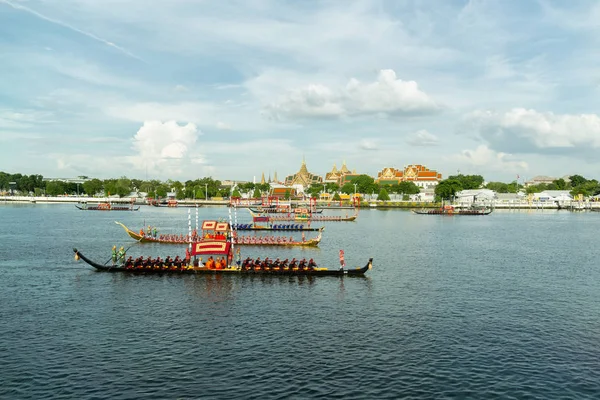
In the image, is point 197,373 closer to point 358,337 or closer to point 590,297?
point 358,337

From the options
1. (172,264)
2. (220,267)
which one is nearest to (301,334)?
(220,267)

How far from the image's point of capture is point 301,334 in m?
31.2

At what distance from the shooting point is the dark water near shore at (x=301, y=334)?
24.0 meters

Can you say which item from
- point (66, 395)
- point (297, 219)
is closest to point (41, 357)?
point (66, 395)

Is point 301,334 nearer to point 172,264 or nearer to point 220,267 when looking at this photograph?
point 220,267

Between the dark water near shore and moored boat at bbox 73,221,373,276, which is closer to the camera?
the dark water near shore

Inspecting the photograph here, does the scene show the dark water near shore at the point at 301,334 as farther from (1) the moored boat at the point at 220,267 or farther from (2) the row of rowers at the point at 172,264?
(2) the row of rowers at the point at 172,264

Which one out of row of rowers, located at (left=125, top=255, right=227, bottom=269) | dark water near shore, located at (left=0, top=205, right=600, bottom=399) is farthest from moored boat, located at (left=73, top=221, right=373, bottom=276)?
dark water near shore, located at (left=0, top=205, right=600, bottom=399)

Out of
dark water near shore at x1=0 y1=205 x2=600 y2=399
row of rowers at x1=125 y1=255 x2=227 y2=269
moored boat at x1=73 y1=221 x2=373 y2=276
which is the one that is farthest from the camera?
row of rowers at x1=125 y1=255 x2=227 y2=269

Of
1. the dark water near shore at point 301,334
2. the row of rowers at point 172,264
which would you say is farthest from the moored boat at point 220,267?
the dark water near shore at point 301,334

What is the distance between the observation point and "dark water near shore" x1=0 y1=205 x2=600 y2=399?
24000 mm

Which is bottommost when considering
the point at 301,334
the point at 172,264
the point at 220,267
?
the point at 301,334

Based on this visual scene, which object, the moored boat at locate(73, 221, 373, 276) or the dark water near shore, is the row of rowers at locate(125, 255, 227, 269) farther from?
the dark water near shore

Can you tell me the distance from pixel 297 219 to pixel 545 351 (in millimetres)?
111145
